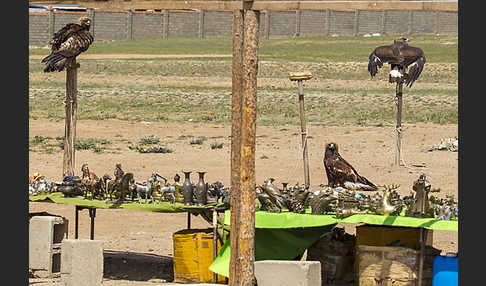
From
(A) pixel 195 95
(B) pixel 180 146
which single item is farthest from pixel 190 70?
(B) pixel 180 146

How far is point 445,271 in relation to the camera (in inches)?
458

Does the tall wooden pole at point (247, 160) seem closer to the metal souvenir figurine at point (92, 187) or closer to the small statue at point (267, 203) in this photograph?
the small statue at point (267, 203)

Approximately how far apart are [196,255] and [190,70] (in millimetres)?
30393

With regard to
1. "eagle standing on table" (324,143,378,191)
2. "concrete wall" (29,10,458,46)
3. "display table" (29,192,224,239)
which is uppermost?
"concrete wall" (29,10,458,46)

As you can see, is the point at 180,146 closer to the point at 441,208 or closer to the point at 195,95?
the point at 195,95

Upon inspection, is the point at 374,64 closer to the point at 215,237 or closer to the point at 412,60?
the point at 412,60

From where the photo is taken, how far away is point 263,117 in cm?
2950

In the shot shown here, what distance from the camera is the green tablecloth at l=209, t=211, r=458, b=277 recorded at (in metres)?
12.0

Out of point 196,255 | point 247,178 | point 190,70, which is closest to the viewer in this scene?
point 247,178

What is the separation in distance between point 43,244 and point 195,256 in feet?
6.37

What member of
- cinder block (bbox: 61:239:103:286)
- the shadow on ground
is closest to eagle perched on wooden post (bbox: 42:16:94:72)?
the shadow on ground

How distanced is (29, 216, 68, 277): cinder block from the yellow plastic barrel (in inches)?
62.9

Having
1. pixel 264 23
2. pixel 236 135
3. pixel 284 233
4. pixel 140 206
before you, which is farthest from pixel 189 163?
→ pixel 264 23

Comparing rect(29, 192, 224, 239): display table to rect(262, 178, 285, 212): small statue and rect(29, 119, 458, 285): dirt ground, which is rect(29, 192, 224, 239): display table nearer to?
rect(262, 178, 285, 212): small statue
